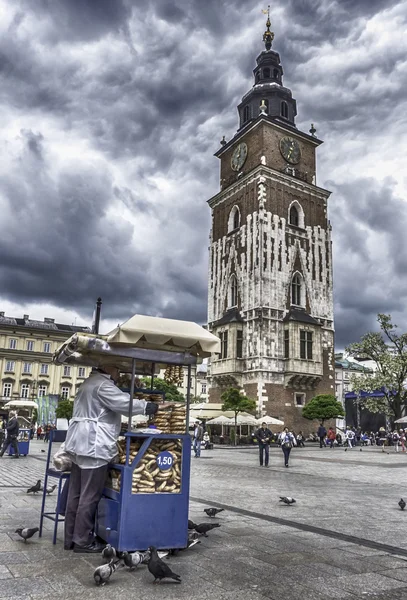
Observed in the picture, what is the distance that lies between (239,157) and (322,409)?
24.4 m

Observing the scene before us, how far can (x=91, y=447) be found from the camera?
528cm

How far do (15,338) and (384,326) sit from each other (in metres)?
51.0

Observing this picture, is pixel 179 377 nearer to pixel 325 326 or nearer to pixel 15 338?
pixel 325 326

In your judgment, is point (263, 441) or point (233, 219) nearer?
point (263, 441)

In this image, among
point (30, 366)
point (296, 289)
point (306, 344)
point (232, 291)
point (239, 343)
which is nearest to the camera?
point (306, 344)

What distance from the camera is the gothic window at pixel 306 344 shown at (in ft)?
132

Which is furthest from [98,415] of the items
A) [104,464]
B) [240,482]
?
[240,482]

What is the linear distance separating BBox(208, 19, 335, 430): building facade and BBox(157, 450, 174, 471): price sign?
33.6m

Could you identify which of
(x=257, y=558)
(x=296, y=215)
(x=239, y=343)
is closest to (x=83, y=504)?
(x=257, y=558)

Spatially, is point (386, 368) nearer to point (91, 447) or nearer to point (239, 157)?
point (239, 157)

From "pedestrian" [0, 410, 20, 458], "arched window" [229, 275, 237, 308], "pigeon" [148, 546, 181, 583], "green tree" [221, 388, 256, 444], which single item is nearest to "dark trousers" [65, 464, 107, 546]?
"pigeon" [148, 546, 181, 583]

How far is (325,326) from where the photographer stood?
142 feet

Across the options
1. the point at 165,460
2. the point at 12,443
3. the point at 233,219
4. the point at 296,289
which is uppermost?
the point at 233,219

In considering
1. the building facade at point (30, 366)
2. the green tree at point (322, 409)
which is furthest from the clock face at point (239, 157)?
the building facade at point (30, 366)
